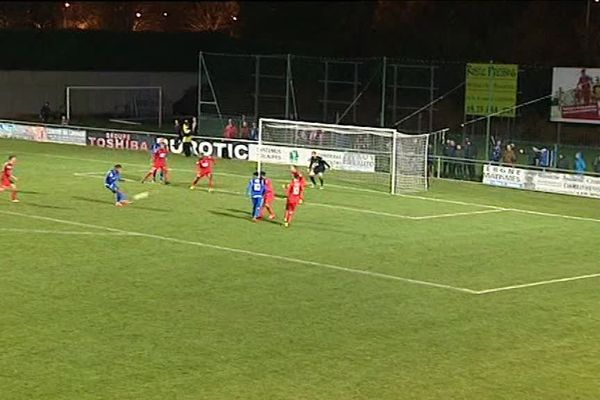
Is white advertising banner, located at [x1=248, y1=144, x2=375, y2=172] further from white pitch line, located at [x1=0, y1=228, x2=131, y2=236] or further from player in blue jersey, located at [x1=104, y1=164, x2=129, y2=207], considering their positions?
white pitch line, located at [x1=0, y1=228, x2=131, y2=236]

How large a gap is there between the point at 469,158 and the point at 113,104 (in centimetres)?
3244

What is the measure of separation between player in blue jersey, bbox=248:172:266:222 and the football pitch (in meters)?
0.53

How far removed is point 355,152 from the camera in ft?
136

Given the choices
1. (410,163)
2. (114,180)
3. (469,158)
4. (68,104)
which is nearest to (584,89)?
(469,158)

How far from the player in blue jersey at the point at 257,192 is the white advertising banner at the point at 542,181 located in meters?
12.5

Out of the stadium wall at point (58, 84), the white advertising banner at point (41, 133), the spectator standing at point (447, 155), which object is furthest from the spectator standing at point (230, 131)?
the stadium wall at point (58, 84)

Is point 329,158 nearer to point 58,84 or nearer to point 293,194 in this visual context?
point 293,194

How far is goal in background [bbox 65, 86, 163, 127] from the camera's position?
67.8 metres

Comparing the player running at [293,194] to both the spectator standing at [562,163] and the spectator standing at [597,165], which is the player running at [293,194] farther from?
the spectator standing at [562,163]

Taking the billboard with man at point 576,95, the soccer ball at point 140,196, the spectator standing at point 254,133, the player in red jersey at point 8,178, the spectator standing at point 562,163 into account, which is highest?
the billboard with man at point 576,95

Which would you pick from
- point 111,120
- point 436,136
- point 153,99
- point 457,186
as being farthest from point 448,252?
point 153,99

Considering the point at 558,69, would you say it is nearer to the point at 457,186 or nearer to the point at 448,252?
the point at 457,186

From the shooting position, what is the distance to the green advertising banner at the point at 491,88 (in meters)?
47.1

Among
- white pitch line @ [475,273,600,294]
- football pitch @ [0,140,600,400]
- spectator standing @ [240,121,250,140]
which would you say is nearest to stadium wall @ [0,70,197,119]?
spectator standing @ [240,121,250,140]
